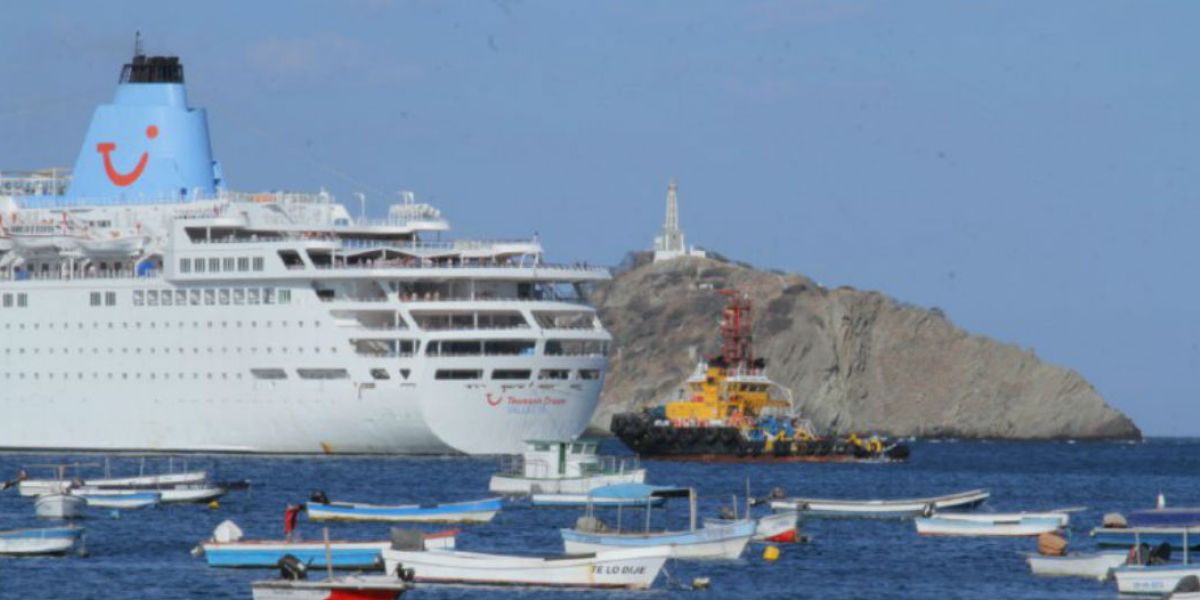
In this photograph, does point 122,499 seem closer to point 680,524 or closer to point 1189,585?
point 680,524

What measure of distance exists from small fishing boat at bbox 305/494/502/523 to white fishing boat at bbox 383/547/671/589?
44.6 ft

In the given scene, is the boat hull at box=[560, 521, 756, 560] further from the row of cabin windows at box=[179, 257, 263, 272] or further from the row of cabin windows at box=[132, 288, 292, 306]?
the row of cabin windows at box=[179, 257, 263, 272]

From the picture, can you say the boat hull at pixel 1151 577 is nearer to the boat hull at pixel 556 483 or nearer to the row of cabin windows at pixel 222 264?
the boat hull at pixel 556 483

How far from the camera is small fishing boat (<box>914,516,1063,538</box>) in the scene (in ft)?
225

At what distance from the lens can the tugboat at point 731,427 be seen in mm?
112500

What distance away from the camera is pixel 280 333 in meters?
92.9

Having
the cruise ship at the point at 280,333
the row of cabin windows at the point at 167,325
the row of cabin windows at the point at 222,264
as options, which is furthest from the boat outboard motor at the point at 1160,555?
the row of cabin windows at the point at 222,264

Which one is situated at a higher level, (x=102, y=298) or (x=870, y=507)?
(x=102, y=298)

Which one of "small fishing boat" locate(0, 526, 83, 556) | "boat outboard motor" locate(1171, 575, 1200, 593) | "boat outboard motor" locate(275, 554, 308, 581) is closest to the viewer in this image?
"boat outboard motor" locate(1171, 575, 1200, 593)

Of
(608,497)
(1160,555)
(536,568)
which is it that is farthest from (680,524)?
(536,568)

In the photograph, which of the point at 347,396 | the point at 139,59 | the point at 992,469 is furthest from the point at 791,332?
the point at 347,396

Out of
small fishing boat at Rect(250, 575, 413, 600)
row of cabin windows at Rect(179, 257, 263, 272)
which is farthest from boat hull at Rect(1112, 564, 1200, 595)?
row of cabin windows at Rect(179, 257, 263, 272)

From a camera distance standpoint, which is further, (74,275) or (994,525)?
(74,275)

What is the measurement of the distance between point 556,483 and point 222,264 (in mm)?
21038
